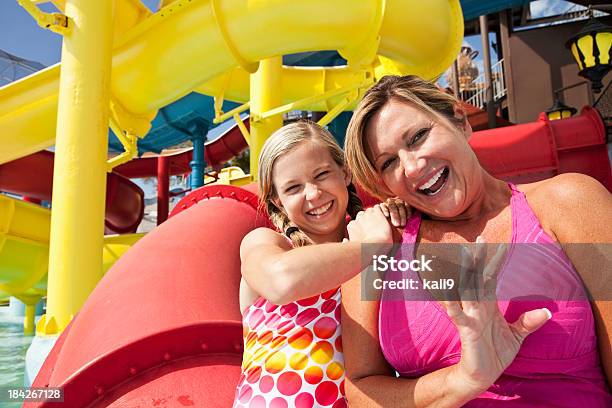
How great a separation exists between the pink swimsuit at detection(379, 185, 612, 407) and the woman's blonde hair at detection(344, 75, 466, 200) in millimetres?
278

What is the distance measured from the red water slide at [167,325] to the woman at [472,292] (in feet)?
1.35

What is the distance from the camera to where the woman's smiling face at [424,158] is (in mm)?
846

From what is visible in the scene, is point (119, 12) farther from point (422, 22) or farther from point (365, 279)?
point (365, 279)

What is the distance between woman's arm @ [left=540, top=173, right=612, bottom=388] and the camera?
2.29ft

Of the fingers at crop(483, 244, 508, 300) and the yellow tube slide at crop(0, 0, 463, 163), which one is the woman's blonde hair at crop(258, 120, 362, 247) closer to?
the fingers at crop(483, 244, 508, 300)

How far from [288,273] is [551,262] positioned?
44 centimetres

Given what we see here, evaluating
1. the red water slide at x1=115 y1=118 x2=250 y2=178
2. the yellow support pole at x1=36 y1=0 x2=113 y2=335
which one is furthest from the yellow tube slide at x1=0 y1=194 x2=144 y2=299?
the red water slide at x1=115 y1=118 x2=250 y2=178

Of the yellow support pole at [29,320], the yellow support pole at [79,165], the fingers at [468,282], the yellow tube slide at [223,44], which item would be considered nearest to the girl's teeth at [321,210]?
the fingers at [468,282]

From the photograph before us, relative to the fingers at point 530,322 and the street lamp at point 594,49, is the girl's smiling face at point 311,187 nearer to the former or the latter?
the fingers at point 530,322

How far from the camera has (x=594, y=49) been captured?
3.10m

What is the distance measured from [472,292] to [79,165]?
2.46 meters

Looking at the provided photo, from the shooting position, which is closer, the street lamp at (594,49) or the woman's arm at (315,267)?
the woman's arm at (315,267)

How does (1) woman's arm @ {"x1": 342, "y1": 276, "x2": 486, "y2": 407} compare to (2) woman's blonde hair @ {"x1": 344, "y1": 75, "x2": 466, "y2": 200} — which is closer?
(1) woman's arm @ {"x1": 342, "y1": 276, "x2": 486, "y2": 407}

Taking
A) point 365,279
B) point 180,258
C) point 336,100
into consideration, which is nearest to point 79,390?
point 180,258
